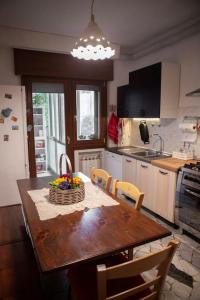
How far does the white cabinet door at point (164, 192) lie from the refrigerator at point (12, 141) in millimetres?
2026

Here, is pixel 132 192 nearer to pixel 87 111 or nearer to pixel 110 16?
pixel 110 16

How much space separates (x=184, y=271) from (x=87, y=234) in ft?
4.20

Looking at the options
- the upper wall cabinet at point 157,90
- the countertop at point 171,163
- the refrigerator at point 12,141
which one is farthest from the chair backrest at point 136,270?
the refrigerator at point 12,141

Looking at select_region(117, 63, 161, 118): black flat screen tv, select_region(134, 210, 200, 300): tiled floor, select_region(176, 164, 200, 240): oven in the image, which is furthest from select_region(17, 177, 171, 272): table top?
select_region(117, 63, 161, 118): black flat screen tv

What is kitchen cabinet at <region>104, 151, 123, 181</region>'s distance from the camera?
3.73 metres

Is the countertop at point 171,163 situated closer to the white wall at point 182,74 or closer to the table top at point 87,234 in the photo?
the white wall at point 182,74

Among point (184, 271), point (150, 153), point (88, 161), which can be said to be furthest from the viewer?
point (88, 161)

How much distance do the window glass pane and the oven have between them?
6.62 feet

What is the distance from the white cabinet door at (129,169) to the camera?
338 cm

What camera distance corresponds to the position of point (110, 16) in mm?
2631

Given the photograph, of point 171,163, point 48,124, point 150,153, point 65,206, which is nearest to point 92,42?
point 65,206

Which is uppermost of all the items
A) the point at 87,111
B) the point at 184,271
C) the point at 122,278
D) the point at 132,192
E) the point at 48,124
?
the point at 87,111

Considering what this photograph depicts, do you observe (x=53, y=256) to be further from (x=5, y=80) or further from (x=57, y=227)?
(x=5, y=80)

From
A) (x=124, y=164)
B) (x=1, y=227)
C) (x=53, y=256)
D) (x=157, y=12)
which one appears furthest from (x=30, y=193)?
(x=157, y=12)
